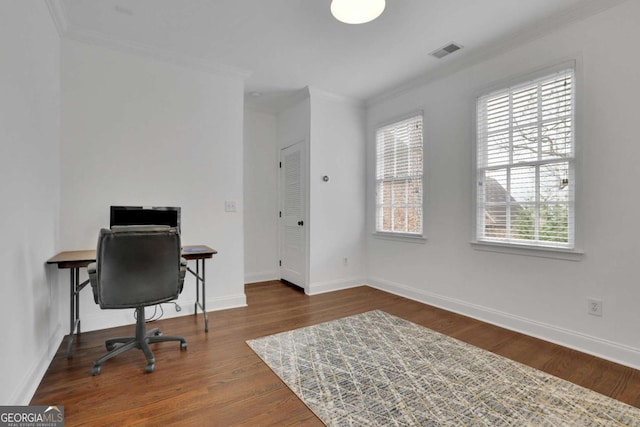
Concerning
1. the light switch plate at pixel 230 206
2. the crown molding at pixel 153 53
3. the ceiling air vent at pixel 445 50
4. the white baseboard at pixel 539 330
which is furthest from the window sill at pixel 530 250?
the crown molding at pixel 153 53

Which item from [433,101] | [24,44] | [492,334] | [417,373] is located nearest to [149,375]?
[417,373]

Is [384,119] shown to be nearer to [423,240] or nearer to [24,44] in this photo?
[423,240]

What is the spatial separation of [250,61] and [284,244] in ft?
8.74

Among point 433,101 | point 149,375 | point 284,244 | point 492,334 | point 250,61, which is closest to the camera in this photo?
point 149,375

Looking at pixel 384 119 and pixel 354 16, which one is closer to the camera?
pixel 354 16

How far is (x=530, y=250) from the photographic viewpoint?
9.19 ft

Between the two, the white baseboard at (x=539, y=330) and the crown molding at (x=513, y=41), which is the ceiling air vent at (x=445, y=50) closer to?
the crown molding at (x=513, y=41)

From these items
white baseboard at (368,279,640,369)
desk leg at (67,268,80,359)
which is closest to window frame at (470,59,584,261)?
white baseboard at (368,279,640,369)

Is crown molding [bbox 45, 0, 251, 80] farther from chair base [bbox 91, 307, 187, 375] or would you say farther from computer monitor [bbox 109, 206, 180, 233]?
chair base [bbox 91, 307, 187, 375]

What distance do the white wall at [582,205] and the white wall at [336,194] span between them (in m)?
1.15

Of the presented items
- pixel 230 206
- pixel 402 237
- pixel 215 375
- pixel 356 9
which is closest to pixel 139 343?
pixel 215 375

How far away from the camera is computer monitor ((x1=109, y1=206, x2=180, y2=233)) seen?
2727 mm

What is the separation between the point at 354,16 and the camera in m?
2.22

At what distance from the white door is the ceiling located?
1331 mm
